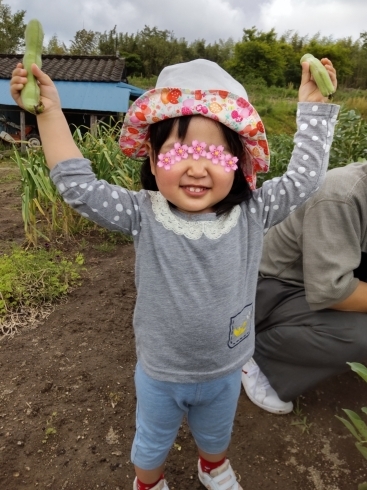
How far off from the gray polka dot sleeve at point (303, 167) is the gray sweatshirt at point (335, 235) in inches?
16.0

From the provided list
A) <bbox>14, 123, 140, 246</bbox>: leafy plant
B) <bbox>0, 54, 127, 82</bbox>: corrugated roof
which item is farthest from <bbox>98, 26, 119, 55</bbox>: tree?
<bbox>14, 123, 140, 246</bbox>: leafy plant

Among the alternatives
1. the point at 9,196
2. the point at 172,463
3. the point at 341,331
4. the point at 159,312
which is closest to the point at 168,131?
the point at 159,312

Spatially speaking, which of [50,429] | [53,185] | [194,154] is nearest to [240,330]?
[194,154]

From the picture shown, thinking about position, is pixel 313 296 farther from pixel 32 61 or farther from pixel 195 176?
pixel 32 61

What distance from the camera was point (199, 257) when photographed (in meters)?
1.00

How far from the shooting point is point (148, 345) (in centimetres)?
107

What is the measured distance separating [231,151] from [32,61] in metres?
0.46

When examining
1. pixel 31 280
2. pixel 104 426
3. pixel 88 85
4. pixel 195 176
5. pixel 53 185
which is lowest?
pixel 104 426

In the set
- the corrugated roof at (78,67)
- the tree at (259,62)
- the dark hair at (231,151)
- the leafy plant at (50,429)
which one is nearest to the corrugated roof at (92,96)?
the corrugated roof at (78,67)

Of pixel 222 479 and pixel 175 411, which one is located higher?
pixel 175 411

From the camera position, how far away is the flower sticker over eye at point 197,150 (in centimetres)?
93

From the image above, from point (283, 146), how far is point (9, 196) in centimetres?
295

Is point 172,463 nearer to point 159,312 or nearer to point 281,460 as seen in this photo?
point 281,460

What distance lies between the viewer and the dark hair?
97cm
